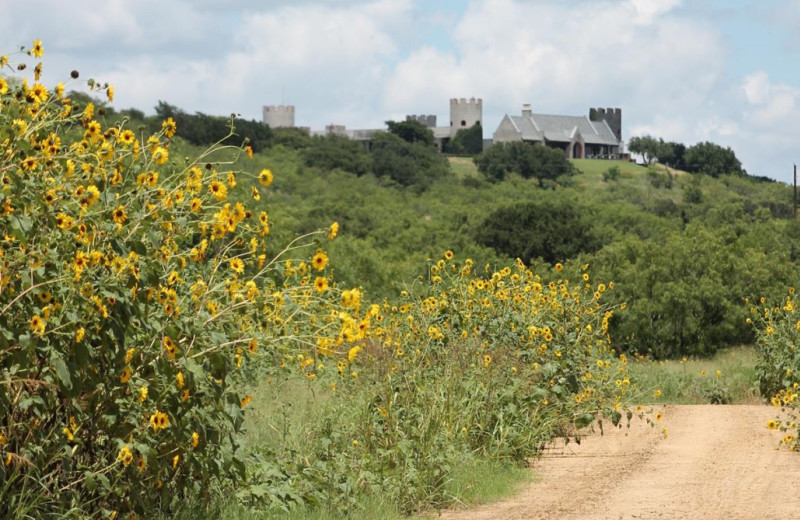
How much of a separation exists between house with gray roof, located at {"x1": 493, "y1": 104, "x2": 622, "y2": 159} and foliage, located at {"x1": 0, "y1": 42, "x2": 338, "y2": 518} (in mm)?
104127

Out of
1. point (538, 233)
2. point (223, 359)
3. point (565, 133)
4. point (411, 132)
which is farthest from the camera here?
point (565, 133)

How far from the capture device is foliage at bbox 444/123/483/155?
11306cm

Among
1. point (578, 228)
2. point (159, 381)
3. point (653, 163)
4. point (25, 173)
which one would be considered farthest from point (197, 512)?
point (653, 163)

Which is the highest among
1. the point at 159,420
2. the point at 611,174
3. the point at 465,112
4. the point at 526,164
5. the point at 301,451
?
the point at 465,112

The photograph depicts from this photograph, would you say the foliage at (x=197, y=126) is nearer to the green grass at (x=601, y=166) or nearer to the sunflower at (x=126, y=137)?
the green grass at (x=601, y=166)

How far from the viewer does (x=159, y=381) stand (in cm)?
518

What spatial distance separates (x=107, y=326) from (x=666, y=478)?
4566 millimetres

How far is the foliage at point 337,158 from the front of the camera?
79625mm

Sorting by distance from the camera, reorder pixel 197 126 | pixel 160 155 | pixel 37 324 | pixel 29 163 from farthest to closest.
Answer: pixel 197 126 → pixel 160 155 → pixel 29 163 → pixel 37 324

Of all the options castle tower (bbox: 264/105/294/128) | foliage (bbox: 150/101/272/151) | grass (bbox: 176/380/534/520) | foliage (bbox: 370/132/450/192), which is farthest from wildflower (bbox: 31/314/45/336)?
castle tower (bbox: 264/105/294/128)

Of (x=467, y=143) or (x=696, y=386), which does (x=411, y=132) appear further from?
(x=696, y=386)

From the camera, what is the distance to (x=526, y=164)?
3354 inches

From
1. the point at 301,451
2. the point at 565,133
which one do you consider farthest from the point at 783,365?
the point at 565,133

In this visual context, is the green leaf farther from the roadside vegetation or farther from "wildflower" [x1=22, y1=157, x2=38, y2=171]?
"wildflower" [x1=22, y1=157, x2=38, y2=171]
